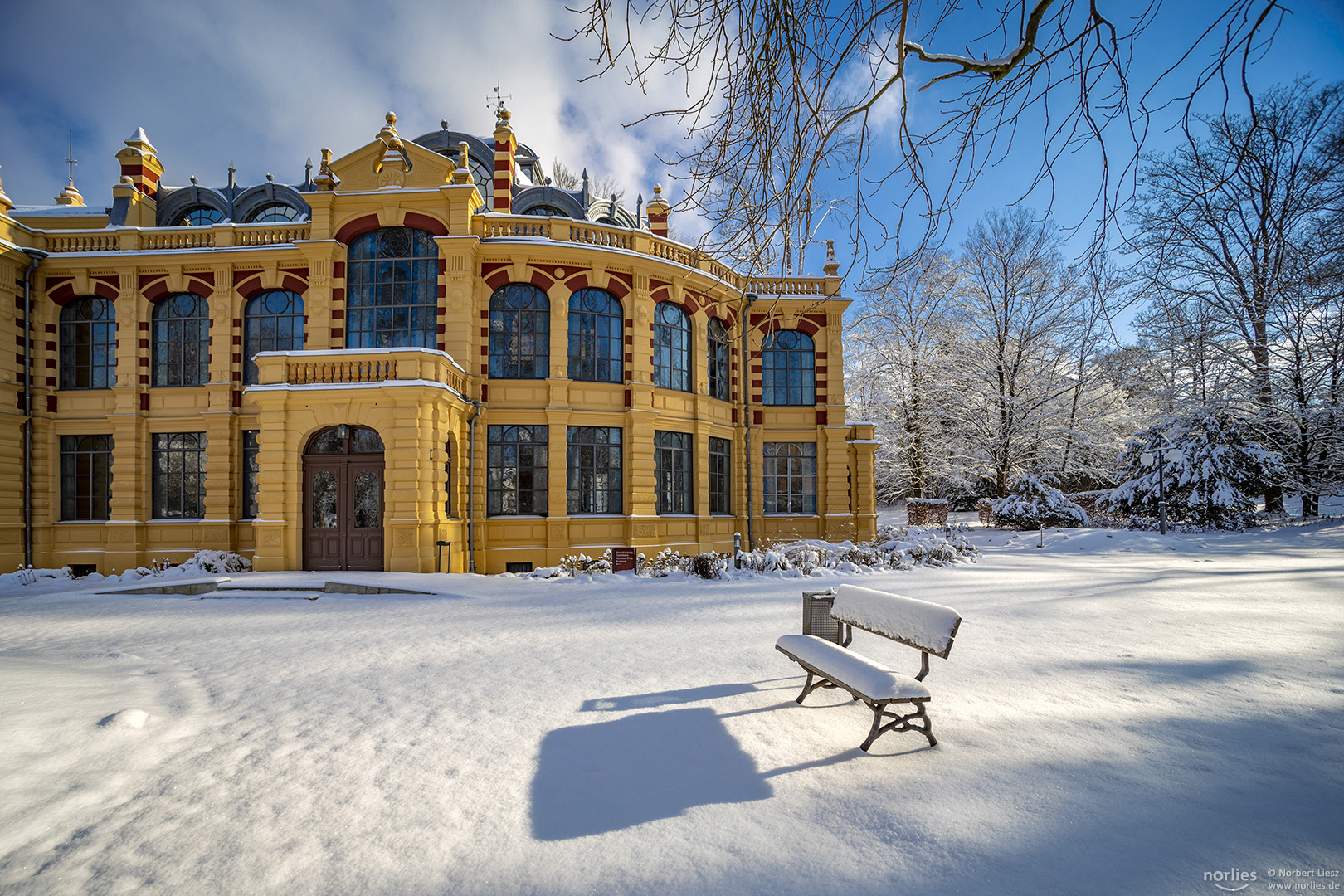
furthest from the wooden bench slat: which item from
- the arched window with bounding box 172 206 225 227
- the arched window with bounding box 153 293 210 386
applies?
the arched window with bounding box 172 206 225 227

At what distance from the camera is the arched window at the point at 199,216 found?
17656 millimetres

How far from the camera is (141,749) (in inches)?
149

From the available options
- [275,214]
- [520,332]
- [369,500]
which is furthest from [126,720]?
[275,214]

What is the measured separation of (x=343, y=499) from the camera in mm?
13195

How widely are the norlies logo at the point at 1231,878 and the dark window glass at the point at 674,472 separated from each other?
13773 mm

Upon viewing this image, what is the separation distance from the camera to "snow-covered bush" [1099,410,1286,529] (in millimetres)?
19297

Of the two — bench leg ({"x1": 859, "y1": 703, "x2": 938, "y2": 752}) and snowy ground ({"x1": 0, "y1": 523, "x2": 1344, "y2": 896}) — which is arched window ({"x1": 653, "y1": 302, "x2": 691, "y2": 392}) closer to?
snowy ground ({"x1": 0, "y1": 523, "x2": 1344, "y2": 896})

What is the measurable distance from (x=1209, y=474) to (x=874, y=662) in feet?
73.2

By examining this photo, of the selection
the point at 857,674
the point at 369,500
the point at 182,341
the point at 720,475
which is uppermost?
the point at 182,341

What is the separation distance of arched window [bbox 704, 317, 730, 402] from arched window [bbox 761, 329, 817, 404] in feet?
4.51

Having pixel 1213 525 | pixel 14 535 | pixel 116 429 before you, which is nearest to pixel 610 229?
pixel 116 429

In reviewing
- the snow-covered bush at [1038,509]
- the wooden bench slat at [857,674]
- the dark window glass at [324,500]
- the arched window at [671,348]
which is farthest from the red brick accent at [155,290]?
the snow-covered bush at [1038,509]

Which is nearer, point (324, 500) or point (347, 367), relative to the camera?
point (347, 367)

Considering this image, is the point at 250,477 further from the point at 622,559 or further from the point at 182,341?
the point at 622,559
